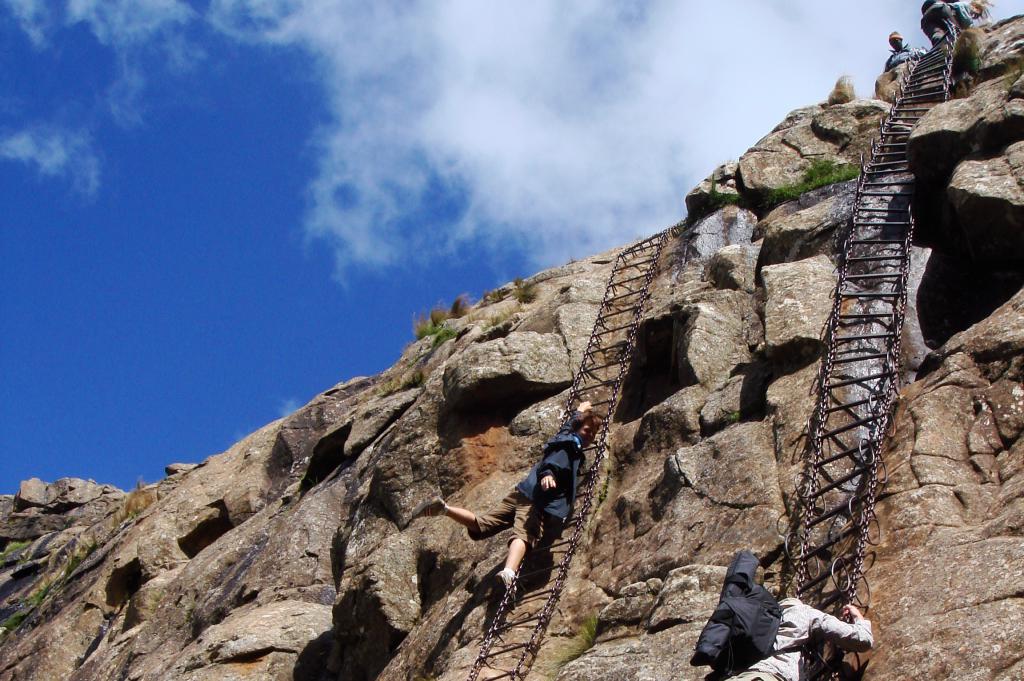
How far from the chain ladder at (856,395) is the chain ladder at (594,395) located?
9.80 feet

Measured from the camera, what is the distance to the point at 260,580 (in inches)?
773

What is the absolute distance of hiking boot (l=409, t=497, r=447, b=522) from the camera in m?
16.0

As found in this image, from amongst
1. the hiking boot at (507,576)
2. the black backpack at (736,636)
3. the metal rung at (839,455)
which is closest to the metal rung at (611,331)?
the hiking boot at (507,576)

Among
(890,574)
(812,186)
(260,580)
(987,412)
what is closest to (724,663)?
(890,574)

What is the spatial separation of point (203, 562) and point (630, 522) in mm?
10380

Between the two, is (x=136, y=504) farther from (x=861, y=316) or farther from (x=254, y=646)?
(x=861, y=316)

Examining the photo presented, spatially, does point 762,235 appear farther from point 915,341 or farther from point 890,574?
point 890,574

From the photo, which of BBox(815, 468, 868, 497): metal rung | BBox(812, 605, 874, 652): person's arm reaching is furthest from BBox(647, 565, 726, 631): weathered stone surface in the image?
BBox(812, 605, 874, 652): person's arm reaching

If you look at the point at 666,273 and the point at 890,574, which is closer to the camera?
the point at 890,574

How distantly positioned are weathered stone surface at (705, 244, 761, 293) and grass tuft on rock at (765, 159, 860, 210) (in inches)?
87.6

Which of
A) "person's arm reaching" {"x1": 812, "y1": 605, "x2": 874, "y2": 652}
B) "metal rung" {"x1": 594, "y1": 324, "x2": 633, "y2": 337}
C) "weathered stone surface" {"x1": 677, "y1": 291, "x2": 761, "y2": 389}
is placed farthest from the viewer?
"metal rung" {"x1": 594, "y1": 324, "x2": 633, "y2": 337}

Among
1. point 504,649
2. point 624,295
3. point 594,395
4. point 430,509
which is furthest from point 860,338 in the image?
point 624,295

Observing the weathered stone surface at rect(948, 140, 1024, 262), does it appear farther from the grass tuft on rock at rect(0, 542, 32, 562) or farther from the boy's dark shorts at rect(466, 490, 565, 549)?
the grass tuft on rock at rect(0, 542, 32, 562)

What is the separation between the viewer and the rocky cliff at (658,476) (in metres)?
12.2
